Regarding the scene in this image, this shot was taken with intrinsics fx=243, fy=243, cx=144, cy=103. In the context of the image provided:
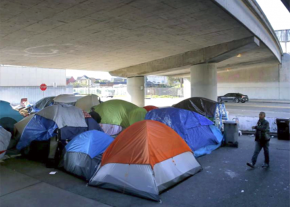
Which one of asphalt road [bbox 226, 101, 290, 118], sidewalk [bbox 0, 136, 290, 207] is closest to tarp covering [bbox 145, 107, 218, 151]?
sidewalk [bbox 0, 136, 290, 207]

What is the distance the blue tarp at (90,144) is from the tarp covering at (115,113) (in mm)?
4508

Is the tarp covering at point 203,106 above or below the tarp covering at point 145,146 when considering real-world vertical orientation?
above

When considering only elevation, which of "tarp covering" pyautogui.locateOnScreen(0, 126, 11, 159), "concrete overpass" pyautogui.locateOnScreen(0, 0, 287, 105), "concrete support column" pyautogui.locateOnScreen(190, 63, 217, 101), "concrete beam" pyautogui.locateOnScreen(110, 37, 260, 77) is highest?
"concrete overpass" pyautogui.locateOnScreen(0, 0, 287, 105)

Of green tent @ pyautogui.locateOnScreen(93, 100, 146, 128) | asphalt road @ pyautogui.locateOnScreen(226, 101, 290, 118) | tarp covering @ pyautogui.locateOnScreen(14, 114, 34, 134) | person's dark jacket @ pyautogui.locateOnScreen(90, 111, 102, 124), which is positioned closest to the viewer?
tarp covering @ pyautogui.locateOnScreen(14, 114, 34, 134)

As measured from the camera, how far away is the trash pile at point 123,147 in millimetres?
5523

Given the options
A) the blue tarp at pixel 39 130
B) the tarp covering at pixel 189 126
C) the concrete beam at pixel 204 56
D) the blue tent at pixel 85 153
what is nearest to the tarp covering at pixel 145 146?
the blue tent at pixel 85 153

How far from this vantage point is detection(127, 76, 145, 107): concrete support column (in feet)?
90.1

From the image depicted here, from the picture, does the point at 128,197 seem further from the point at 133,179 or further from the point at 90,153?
the point at 90,153

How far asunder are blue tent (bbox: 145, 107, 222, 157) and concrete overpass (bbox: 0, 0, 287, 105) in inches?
150

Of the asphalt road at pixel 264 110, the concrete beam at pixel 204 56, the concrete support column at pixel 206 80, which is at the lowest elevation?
the asphalt road at pixel 264 110

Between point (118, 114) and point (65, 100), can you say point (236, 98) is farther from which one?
point (118, 114)

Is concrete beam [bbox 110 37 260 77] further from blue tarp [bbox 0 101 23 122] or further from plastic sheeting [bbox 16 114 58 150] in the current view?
blue tarp [bbox 0 101 23 122]

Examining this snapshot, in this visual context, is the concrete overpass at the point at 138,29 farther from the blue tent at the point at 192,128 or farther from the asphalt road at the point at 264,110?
the asphalt road at the point at 264,110

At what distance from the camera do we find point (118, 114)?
1185cm
